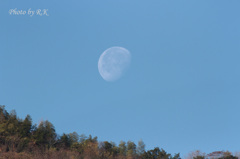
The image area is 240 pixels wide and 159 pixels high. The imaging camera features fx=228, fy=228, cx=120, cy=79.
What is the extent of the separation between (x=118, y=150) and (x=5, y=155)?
2890cm

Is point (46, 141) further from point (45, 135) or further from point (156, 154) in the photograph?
point (156, 154)

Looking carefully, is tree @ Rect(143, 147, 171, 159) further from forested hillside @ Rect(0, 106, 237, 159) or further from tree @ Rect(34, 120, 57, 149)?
tree @ Rect(34, 120, 57, 149)

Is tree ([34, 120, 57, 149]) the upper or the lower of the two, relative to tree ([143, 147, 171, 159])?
upper

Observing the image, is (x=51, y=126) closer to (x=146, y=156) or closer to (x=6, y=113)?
(x=6, y=113)

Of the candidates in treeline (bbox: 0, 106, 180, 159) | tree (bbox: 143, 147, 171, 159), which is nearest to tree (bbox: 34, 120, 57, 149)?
treeline (bbox: 0, 106, 180, 159)

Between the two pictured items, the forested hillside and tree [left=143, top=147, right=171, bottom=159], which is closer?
the forested hillside

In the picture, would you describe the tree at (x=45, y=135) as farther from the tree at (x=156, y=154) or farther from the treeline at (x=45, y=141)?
the tree at (x=156, y=154)

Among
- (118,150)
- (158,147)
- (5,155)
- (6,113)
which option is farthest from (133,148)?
(5,155)

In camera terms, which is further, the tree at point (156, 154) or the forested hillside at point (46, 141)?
the tree at point (156, 154)

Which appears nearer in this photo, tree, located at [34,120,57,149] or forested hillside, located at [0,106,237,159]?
forested hillside, located at [0,106,237,159]

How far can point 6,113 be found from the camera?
43750 mm

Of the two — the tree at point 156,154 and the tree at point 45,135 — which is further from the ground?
the tree at point 45,135

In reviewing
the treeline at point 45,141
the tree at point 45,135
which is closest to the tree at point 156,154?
the treeline at point 45,141

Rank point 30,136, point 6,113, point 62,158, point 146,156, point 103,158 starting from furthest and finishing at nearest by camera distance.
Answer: point 6,113 < point 146,156 < point 30,136 < point 103,158 < point 62,158
